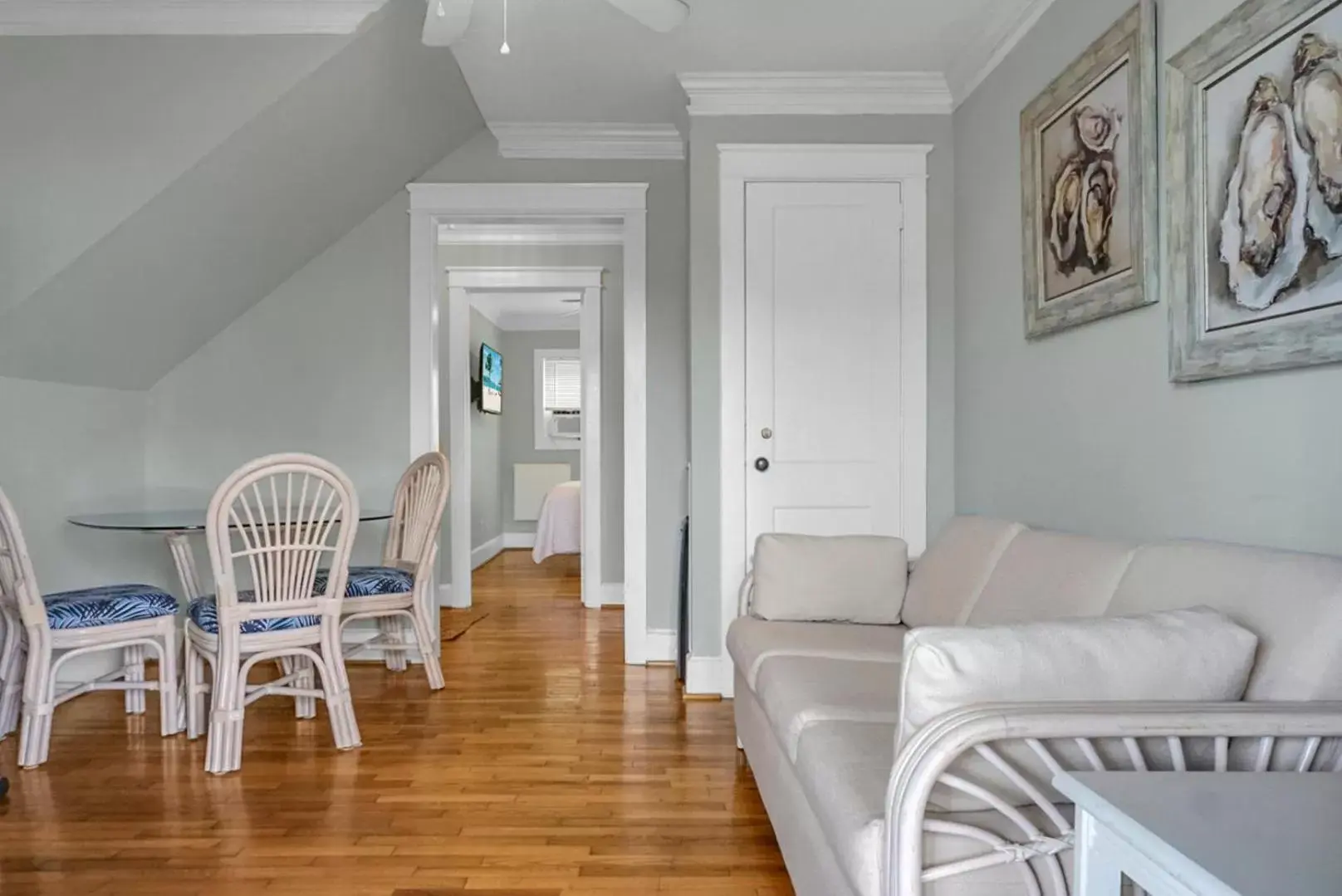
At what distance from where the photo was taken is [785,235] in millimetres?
3334

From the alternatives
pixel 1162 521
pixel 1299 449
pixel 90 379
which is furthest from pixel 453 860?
pixel 90 379

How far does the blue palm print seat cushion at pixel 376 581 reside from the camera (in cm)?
323

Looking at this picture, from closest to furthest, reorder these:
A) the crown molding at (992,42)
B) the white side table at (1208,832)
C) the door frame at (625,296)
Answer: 1. the white side table at (1208,832)
2. the crown molding at (992,42)
3. the door frame at (625,296)

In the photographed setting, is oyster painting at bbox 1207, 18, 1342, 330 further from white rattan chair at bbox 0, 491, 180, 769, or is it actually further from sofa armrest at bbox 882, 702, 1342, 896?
white rattan chair at bbox 0, 491, 180, 769

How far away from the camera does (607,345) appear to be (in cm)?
522

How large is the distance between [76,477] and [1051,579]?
12.1 ft

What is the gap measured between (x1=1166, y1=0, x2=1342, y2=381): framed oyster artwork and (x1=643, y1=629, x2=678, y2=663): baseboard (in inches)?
101

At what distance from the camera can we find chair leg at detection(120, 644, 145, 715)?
306 cm

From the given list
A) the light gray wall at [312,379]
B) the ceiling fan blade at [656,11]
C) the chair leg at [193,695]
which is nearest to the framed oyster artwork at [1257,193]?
the ceiling fan blade at [656,11]

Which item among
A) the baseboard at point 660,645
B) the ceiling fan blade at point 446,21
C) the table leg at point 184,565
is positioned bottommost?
the baseboard at point 660,645

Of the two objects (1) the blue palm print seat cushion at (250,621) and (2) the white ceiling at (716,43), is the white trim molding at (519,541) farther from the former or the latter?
(1) the blue palm print seat cushion at (250,621)

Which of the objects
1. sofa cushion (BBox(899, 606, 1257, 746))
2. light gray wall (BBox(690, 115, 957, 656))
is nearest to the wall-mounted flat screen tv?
light gray wall (BBox(690, 115, 957, 656))

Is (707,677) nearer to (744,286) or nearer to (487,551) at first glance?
(744,286)

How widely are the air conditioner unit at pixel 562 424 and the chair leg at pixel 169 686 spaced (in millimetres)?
5790
